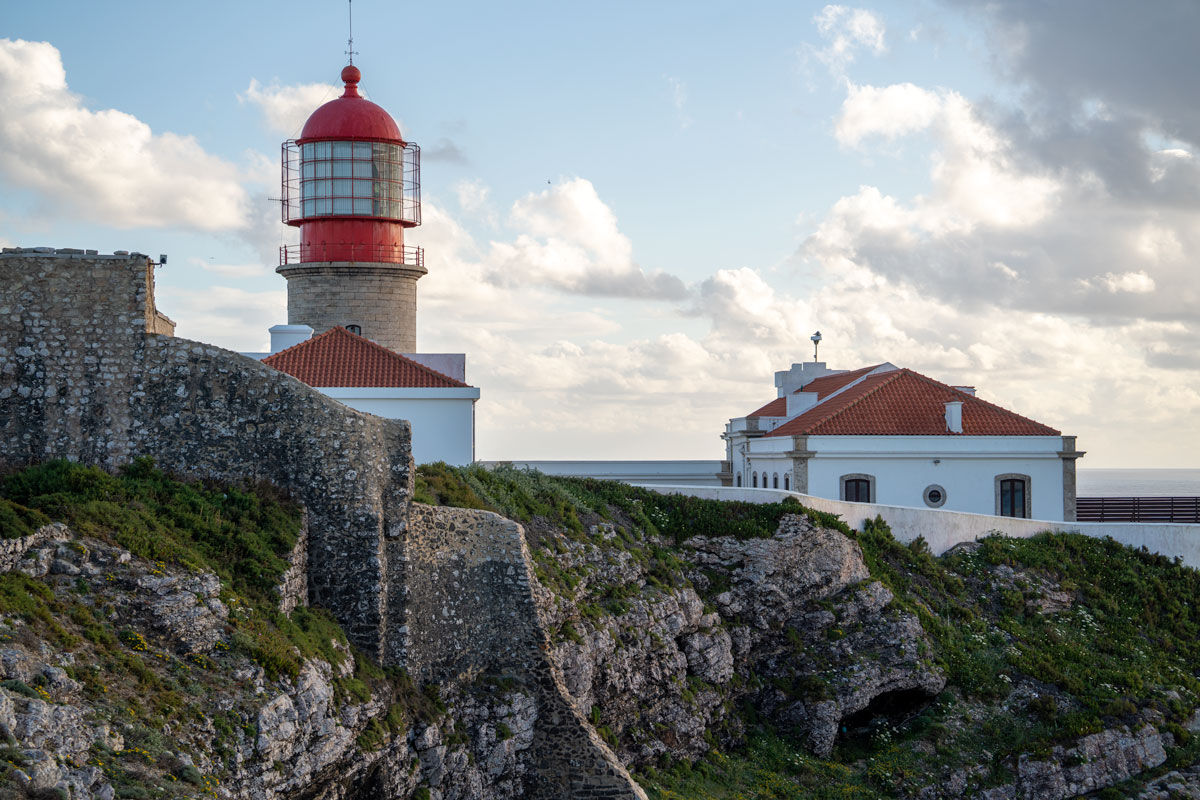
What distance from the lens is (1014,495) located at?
3562cm

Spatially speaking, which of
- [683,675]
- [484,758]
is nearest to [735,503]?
[683,675]

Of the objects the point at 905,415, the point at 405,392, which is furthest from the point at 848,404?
the point at 405,392

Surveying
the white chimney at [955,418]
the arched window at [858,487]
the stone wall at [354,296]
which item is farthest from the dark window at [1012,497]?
the stone wall at [354,296]

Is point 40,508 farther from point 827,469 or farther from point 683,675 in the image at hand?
point 827,469

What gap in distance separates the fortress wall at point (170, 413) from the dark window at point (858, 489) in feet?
63.8

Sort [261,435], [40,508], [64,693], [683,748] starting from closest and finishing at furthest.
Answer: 1. [64,693]
2. [40,508]
3. [261,435]
4. [683,748]

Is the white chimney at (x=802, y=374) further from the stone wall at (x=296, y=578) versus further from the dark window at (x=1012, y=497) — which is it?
the stone wall at (x=296, y=578)

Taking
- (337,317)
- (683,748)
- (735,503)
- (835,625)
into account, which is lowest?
(683,748)

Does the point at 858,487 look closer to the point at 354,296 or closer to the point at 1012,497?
the point at 1012,497

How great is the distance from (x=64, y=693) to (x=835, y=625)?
1843cm

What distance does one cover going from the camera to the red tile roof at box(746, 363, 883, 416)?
137 ft

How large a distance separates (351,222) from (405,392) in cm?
854

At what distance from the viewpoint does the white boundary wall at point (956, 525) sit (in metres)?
29.0

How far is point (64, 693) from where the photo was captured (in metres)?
12.3
